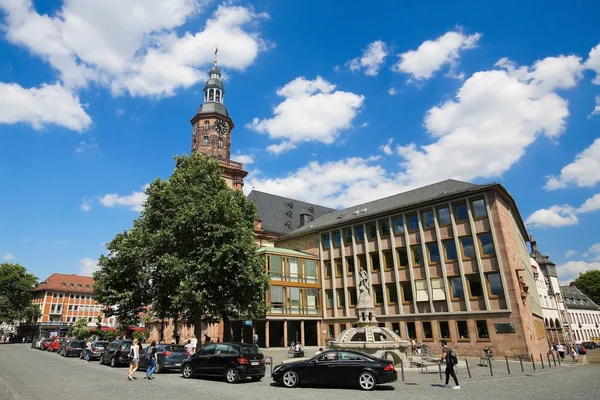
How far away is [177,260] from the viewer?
81.4ft

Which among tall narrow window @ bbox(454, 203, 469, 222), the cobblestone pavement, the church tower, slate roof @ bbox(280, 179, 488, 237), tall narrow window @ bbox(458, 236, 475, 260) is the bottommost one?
the cobblestone pavement

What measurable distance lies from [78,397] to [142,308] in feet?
68.3

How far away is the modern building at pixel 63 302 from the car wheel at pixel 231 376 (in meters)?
78.3

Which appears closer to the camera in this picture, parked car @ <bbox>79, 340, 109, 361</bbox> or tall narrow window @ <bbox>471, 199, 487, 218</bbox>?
parked car @ <bbox>79, 340, 109, 361</bbox>

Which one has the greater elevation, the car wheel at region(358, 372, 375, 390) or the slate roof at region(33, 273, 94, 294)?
the slate roof at region(33, 273, 94, 294)

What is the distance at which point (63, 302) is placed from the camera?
86562 mm

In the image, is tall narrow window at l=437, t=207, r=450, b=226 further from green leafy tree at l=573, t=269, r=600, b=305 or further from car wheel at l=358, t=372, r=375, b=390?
green leafy tree at l=573, t=269, r=600, b=305

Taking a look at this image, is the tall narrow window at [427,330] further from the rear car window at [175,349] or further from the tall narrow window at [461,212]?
the rear car window at [175,349]

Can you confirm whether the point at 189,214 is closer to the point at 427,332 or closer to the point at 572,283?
the point at 427,332

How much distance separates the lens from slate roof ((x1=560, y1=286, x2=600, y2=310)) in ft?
247

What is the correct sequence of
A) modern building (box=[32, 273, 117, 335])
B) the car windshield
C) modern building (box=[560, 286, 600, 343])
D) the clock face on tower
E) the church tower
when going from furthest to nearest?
1. modern building (box=[32, 273, 117, 335])
2. modern building (box=[560, 286, 600, 343])
3. the clock face on tower
4. the church tower
5. the car windshield

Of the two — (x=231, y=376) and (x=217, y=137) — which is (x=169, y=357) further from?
(x=217, y=137)

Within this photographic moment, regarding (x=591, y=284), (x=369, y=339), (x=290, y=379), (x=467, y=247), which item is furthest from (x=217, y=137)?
(x=591, y=284)

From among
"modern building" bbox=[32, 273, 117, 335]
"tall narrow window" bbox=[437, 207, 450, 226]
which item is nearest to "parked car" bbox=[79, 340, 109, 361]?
"tall narrow window" bbox=[437, 207, 450, 226]
